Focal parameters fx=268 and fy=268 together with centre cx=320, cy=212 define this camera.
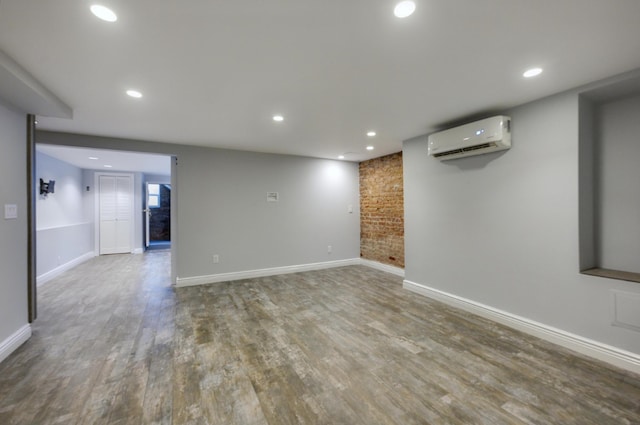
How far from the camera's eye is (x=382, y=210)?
5.52 m

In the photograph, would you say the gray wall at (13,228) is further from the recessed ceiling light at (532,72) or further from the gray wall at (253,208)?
the recessed ceiling light at (532,72)

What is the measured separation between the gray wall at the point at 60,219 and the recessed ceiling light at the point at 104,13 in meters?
4.97

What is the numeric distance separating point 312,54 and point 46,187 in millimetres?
6309

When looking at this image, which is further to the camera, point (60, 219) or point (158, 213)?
point (158, 213)

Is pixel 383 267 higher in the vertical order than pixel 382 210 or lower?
lower

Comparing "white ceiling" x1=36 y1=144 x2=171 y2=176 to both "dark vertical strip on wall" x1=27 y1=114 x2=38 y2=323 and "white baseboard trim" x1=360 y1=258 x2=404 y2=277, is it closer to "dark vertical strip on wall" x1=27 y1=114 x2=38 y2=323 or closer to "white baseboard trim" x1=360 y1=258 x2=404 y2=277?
"dark vertical strip on wall" x1=27 y1=114 x2=38 y2=323

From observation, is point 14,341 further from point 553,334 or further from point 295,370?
point 553,334

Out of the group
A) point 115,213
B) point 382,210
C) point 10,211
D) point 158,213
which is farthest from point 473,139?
point 158,213

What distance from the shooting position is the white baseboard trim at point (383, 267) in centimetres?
510

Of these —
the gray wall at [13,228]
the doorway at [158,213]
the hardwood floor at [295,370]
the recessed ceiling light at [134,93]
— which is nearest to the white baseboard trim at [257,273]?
the hardwood floor at [295,370]

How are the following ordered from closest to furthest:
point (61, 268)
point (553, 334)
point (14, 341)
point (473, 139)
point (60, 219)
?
point (14, 341), point (553, 334), point (473, 139), point (61, 268), point (60, 219)

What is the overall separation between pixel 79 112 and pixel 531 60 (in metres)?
4.34

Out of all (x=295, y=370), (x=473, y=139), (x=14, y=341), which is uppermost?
(x=473, y=139)

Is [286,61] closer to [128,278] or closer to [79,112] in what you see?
[79,112]
